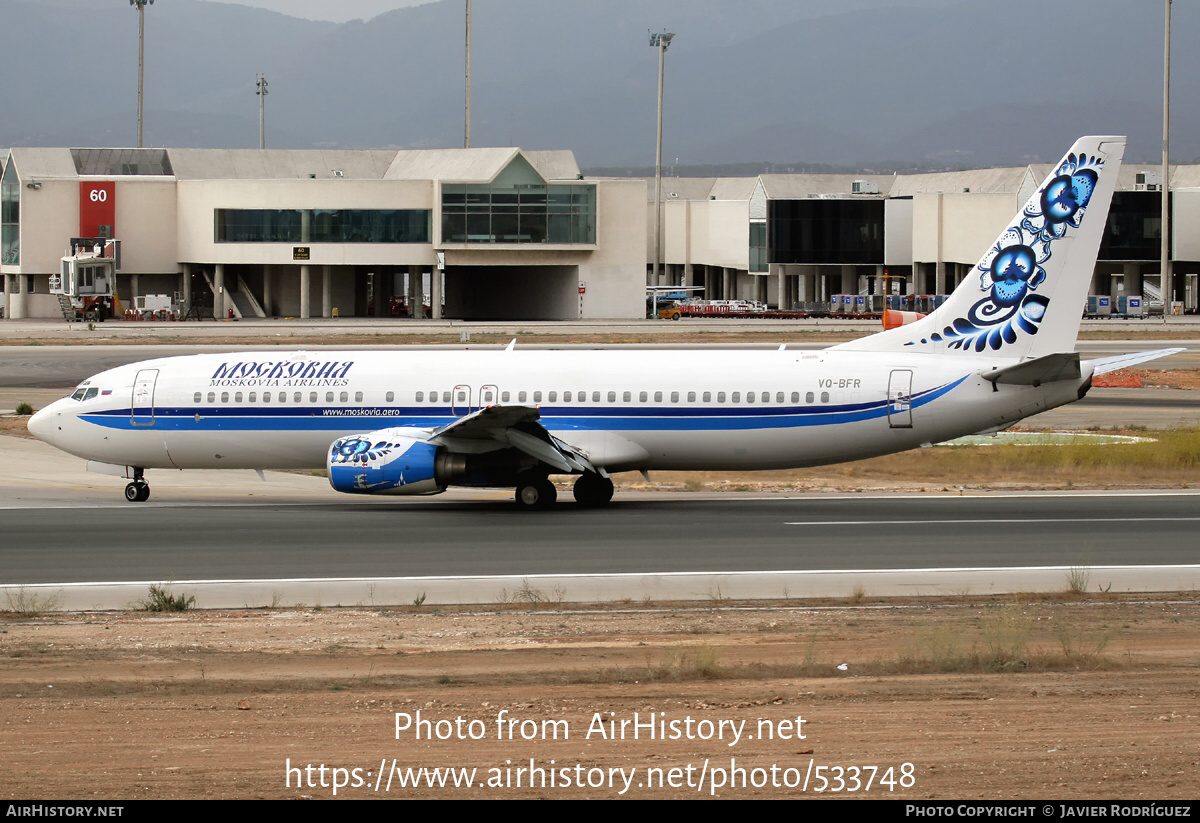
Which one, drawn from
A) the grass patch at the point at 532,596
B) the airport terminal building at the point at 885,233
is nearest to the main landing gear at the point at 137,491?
the grass patch at the point at 532,596

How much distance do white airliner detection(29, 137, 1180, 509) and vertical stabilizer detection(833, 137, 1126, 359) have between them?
29 millimetres

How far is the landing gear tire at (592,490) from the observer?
2997 cm

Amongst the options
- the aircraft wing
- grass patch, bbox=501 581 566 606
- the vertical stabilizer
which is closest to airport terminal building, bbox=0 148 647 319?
the aircraft wing

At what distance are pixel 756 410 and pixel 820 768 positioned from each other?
17.9 metres

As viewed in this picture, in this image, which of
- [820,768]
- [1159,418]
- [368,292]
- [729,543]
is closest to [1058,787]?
[820,768]

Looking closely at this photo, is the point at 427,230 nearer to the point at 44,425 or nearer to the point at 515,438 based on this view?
the point at 44,425

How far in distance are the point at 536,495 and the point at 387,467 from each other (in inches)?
127

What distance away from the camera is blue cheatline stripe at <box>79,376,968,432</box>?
28.9m

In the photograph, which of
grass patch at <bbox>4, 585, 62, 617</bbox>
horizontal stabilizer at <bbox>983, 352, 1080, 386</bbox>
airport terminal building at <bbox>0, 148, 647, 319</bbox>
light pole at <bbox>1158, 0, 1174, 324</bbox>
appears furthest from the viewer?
airport terminal building at <bbox>0, 148, 647, 319</bbox>

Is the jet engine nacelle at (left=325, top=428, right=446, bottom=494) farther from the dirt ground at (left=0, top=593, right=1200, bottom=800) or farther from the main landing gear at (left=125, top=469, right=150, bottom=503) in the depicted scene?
the dirt ground at (left=0, top=593, right=1200, bottom=800)

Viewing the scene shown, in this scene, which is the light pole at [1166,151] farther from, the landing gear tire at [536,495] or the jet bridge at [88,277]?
the landing gear tire at [536,495]

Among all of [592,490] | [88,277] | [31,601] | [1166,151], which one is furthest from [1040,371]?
[88,277]

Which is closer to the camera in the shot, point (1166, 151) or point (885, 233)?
point (1166, 151)

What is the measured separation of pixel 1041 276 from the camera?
1142 inches
